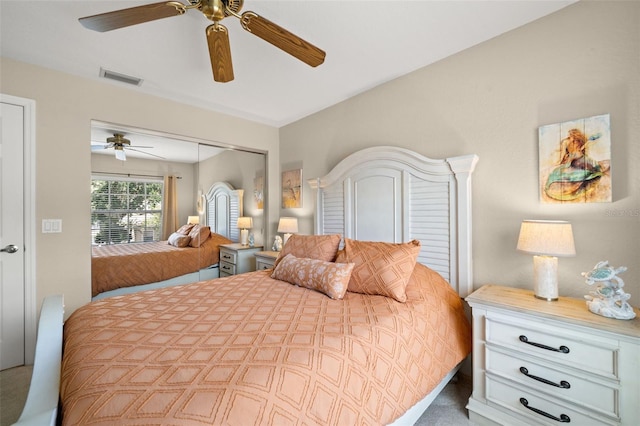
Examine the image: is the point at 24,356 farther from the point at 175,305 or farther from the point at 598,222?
the point at 598,222

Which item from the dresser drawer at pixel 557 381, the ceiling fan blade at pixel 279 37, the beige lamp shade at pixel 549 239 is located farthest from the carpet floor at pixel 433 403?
the ceiling fan blade at pixel 279 37

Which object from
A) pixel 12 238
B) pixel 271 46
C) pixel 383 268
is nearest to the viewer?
pixel 383 268

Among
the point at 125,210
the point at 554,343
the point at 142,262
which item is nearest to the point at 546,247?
the point at 554,343

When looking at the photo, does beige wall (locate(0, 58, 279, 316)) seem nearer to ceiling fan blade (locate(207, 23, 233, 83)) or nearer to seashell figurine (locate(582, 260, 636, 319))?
ceiling fan blade (locate(207, 23, 233, 83))

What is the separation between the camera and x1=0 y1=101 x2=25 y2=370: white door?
2.23 m

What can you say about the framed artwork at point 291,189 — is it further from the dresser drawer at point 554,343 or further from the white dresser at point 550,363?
the dresser drawer at point 554,343

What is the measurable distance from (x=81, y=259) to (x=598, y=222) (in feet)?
13.0

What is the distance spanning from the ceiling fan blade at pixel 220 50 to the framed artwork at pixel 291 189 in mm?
1819

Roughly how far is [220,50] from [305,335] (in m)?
1.70

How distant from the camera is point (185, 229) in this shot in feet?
10.4

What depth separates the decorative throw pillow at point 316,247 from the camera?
2285 millimetres

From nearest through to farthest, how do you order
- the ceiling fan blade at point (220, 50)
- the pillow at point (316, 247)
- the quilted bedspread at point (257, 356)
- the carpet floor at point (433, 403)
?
1. the quilted bedspread at point (257, 356)
2. the ceiling fan blade at point (220, 50)
3. the carpet floor at point (433, 403)
4. the pillow at point (316, 247)

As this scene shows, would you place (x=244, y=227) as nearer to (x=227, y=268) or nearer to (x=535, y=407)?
(x=227, y=268)

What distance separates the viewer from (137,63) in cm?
235
